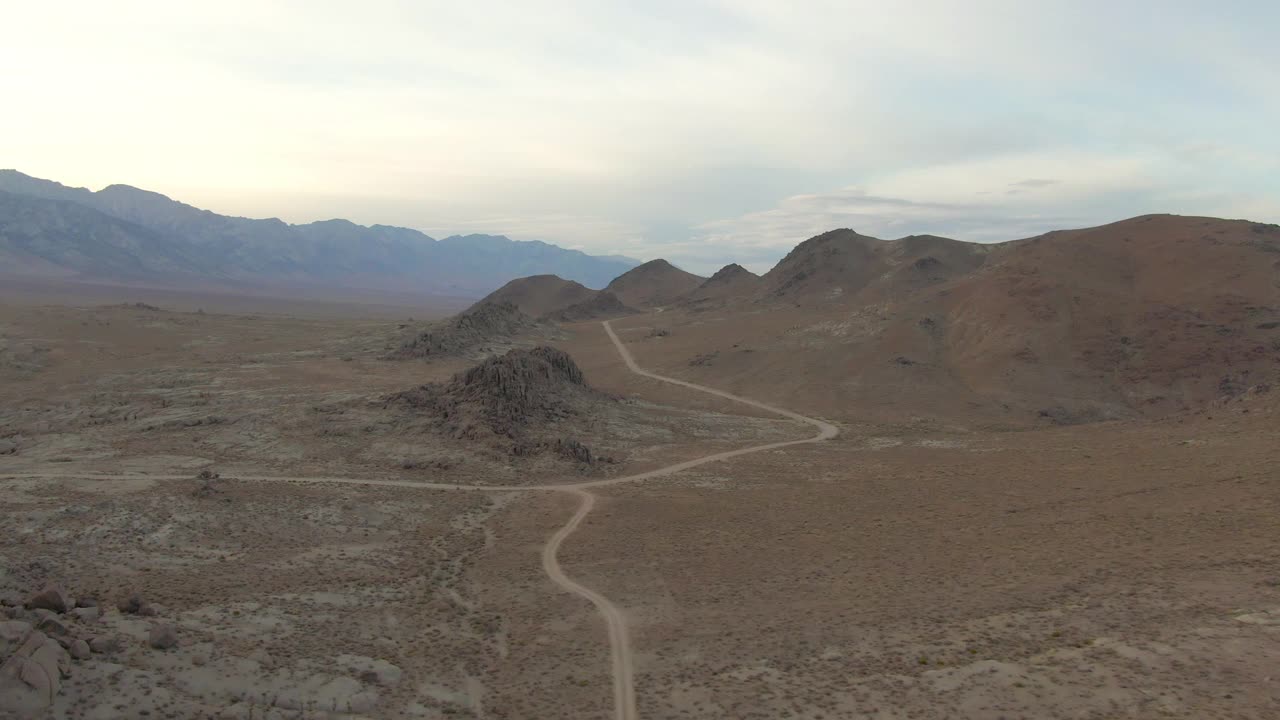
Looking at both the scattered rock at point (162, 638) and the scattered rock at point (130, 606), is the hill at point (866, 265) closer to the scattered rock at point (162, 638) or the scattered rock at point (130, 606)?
the scattered rock at point (130, 606)

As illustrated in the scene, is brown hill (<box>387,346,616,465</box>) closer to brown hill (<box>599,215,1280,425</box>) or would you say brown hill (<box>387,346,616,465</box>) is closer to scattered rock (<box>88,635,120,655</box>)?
brown hill (<box>599,215,1280,425</box>)

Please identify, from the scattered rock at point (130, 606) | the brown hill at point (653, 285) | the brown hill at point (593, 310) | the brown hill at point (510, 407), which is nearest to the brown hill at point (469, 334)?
the brown hill at point (510, 407)

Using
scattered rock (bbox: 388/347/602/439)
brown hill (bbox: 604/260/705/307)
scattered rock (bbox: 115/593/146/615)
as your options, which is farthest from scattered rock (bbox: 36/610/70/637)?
brown hill (bbox: 604/260/705/307)

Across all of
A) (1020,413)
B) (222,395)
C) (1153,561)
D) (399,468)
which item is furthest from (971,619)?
(222,395)

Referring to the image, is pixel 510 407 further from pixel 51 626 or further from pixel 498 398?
pixel 51 626

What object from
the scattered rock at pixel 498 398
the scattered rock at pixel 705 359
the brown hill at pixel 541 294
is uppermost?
the brown hill at pixel 541 294

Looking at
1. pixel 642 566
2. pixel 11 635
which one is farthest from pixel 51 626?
pixel 642 566
